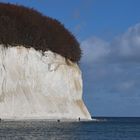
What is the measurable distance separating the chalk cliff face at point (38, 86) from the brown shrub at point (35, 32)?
0.79 metres

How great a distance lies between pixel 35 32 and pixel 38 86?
613cm

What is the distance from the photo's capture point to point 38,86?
73.7 m

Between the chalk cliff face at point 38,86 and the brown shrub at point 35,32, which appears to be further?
the brown shrub at point 35,32

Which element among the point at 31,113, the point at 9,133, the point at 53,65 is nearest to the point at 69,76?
the point at 53,65

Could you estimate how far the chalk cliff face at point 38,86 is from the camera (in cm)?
6950

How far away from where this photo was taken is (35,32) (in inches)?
2872

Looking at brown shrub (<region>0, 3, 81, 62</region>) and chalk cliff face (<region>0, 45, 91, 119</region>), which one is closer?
chalk cliff face (<region>0, 45, 91, 119</region>)

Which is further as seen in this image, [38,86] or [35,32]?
[38,86]

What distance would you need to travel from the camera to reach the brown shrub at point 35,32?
70.4m

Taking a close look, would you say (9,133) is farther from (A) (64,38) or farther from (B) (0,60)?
(A) (64,38)

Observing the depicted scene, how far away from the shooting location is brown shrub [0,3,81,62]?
70375 millimetres

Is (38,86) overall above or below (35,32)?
below

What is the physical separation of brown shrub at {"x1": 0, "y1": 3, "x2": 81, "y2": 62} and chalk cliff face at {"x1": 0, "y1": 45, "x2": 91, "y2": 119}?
785 mm

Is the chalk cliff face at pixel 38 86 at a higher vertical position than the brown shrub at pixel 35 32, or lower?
lower
